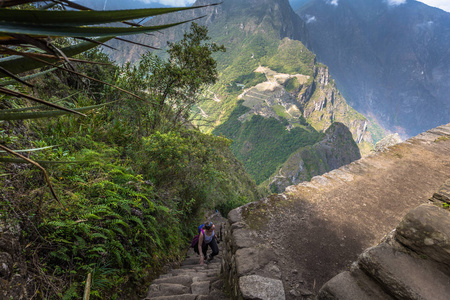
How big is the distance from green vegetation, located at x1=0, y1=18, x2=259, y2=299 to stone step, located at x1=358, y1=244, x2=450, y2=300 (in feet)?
6.44

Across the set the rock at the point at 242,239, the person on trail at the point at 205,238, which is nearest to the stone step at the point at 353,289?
the rock at the point at 242,239

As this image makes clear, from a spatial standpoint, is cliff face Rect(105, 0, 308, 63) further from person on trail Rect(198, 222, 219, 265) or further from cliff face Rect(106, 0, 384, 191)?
person on trail Rect(198, 222, 219, 265)

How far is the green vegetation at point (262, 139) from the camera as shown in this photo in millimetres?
79625

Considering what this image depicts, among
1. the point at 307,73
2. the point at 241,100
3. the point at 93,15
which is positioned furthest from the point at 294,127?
the point at 93,15

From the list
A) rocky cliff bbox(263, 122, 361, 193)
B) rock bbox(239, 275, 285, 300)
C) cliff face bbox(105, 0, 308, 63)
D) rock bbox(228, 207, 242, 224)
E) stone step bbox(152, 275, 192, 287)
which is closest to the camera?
rock bbox(239, 275, 285, 300)

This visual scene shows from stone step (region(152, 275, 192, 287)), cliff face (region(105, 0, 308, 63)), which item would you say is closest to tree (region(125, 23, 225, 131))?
stone step (region(152, 275, 192, 287))

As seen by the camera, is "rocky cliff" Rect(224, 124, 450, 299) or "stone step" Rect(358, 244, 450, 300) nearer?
"stone step" Rect(358, 244, 450, 300)

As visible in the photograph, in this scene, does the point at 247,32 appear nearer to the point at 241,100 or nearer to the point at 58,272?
the point at 241,100

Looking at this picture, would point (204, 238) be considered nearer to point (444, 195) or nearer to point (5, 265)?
point (5, 265)

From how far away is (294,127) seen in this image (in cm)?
9325

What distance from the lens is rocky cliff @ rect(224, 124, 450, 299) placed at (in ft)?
7.29

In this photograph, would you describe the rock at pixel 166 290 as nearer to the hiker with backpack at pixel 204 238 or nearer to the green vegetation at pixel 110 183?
the green vegetation at pixel 110 183

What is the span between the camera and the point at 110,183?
285 centimetres

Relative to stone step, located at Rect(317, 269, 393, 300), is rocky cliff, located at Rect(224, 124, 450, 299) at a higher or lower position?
higher
